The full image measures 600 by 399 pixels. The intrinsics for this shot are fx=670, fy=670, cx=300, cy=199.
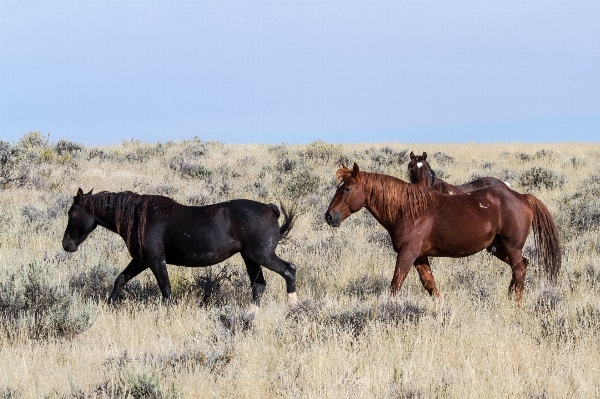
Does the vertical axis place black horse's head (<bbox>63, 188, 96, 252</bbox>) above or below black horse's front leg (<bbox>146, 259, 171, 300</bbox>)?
above

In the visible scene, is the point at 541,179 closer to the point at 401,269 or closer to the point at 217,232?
the point at 401,269

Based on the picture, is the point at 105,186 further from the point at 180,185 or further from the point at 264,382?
the point at 264,382

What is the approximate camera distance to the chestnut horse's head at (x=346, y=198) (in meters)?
7.29

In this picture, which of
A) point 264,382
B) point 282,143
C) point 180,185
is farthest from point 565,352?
point 282,143

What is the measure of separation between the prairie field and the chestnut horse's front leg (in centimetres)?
23

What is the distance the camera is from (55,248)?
10.7 m

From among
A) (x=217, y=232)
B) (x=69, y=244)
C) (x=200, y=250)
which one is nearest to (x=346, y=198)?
(x=217, y=232)

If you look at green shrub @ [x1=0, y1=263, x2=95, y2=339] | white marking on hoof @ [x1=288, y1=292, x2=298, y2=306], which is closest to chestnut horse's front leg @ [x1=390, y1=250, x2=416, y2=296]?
white marking on hoof @ [x1=288, y1=292, x2=298, y2=306]

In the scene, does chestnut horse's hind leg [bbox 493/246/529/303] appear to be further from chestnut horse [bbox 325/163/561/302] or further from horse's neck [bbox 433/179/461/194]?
horse's neck [bbox 433/179/461/194]

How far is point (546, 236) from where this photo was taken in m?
7.94

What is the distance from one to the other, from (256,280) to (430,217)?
213 centimetres

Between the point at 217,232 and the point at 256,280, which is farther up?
the point at 217,232

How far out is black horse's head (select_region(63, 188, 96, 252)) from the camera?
785 cm

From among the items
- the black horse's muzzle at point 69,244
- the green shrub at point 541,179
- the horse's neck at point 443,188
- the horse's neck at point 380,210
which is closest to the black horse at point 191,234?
the black horse's muzzle at point 69,244
